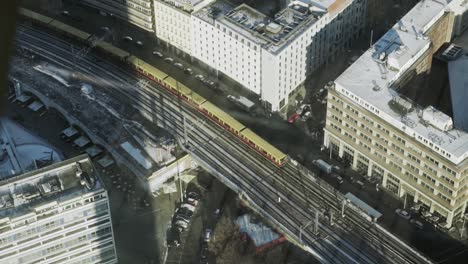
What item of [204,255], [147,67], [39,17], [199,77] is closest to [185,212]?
[204,255]

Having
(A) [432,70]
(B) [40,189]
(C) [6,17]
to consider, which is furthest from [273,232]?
(C) [6,17]

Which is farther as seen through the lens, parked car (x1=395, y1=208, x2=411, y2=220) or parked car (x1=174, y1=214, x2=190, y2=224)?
parked car (x1=174, y1=214, x2=190, y2=224)

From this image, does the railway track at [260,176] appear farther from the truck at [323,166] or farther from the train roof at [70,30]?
the train roof at [70,30]

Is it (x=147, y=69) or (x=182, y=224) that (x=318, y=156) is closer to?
(x=182, y=224)

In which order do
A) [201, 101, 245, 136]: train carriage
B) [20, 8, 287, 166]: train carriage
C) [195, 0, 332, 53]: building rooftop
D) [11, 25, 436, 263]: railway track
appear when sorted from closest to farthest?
1. [11, 25, 436, 263]: railway track
2. [20, 8, 287, 166]: train carriage
3. [201, 101, 245, 136]: train carriage
4. [195, 0, 332, 53]: building rooftop

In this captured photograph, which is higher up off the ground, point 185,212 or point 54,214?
point 54,214

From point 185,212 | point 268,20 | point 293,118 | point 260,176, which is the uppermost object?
point 268,20

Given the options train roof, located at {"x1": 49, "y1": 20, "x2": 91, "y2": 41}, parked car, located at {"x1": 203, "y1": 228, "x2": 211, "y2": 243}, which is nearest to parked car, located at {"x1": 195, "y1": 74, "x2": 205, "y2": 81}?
train roof, located at {"x1": 49, "y1": 20, "x2": 91, "y2": 41}

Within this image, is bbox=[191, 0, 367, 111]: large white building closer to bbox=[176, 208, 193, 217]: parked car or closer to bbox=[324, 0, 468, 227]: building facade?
bbox=[324, 0, 468, 227]: building facade
